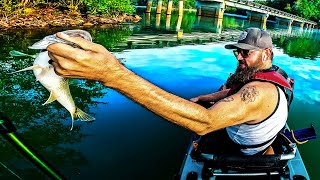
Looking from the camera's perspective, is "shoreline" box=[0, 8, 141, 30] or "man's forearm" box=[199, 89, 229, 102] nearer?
"man's forearm" box=[199, 89, 229, 102]

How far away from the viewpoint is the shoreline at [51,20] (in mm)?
23234

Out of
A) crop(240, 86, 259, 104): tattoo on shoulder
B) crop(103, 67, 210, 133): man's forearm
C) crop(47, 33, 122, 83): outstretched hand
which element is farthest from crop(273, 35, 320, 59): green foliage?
crop(47, 33, 122, 83): outstretched hand

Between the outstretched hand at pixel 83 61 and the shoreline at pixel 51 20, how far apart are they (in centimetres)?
2308

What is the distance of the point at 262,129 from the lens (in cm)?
314

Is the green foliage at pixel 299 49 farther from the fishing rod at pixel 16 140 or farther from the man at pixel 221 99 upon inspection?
the fishing rod at pixel 16 140

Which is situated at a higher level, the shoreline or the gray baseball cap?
the gray baseball cap

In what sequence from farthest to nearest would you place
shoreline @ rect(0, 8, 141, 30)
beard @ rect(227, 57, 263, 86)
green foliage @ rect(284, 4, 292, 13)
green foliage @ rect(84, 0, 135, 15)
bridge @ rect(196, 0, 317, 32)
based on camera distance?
1. green foliage @ rect(284, 4, 292, 13)
2. bridge @ rect(196, 0, 317, 32)
3. green foliage @ rect(84, 0, 135, 15)
4. shoreline @ rect(0, 8, 141, 30)
5. beard @ rect(227, 57, 263, 86)

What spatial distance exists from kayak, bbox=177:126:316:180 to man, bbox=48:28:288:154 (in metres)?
0.16

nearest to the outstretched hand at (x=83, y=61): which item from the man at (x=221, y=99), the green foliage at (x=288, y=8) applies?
the man at (x=221, y=99)

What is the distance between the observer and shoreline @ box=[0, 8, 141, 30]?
23.2 meters

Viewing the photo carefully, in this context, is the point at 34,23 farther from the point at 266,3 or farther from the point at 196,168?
the point at 266,3

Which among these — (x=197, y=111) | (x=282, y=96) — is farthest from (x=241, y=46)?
(x=197, y=111)

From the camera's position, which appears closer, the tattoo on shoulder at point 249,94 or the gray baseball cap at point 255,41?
the tattoo on shoulder at point 249,94

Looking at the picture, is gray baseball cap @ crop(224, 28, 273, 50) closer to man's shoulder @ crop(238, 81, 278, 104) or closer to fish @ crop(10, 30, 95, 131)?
man's shoulder @ crop(238, 81, 278, 104)
